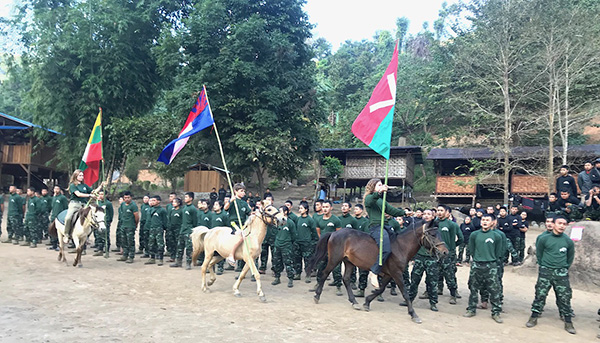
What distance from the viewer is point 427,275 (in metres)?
8.85

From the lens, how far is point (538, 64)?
23344 millimetres

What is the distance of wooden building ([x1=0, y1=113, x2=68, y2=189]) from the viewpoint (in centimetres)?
2977

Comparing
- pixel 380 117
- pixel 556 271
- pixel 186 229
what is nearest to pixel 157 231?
pixel 186 229

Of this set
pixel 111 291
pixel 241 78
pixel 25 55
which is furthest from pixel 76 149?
pixel 111 291

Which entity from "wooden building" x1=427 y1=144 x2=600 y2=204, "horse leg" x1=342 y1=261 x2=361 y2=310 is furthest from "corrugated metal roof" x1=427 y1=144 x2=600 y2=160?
"horse leg" x1=342 y1=261 x2=361 y2=310

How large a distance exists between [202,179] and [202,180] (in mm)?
74

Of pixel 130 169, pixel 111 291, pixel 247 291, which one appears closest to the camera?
pixel 111 291

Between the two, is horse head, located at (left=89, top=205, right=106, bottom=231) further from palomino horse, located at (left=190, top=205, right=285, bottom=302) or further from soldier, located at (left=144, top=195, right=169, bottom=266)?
palomino horse, located at (left=190, top=205, right=285, bottom=302)

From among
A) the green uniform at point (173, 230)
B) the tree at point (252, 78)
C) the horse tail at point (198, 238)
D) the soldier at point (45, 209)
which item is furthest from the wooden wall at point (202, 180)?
the horse tail at point (198, 238)

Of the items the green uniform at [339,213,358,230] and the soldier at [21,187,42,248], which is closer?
the green uniform at [339,213,358,230]

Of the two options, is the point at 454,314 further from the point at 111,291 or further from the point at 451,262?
the point at 111,291

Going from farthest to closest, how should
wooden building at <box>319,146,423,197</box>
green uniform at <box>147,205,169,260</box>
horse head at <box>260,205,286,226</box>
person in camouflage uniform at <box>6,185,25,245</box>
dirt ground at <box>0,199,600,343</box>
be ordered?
wooden building at <box>319,146,423,197</box> → person in camouflage uniform at <box>6,185,25,245</box> → green uniform at <box>147,205,169,260</box> → horse head at <box>260,205,286,226</box> → dirt ground at <box>0,199,600,343</box>

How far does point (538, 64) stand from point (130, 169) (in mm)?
33183

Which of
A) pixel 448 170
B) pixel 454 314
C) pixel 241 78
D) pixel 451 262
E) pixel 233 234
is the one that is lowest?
pixel 454 314
